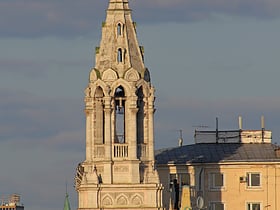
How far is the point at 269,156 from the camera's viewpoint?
17862 cm

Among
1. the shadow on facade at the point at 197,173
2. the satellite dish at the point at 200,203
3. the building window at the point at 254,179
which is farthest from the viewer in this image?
the building window at the point at 254,179

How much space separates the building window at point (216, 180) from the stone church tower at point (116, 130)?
890 inches

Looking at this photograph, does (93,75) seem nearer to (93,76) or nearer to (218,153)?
(93,76)

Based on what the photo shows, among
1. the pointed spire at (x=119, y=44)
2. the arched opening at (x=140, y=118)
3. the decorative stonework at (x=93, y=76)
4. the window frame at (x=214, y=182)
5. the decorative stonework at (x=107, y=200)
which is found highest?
the pointed spire at (x=119, y=44)

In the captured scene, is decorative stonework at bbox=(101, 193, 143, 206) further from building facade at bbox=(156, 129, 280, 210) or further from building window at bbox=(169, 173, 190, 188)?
building window at bbox=(169, 173, 190, 188)

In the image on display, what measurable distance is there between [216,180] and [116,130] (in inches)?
948

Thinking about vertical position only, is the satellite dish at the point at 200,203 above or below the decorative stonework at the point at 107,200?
above

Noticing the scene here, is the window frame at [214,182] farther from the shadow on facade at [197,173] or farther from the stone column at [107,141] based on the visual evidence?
the stone column at [107,141]

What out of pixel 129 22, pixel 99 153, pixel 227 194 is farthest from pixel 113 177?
pixel 227 194

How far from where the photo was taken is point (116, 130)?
154500mm

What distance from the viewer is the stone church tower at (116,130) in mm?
153375

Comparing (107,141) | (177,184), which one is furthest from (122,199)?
(177,184)

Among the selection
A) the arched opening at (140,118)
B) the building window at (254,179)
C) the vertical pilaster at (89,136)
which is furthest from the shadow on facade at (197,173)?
the vertical pilaster at (89,136)

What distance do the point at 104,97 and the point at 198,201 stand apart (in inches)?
718
